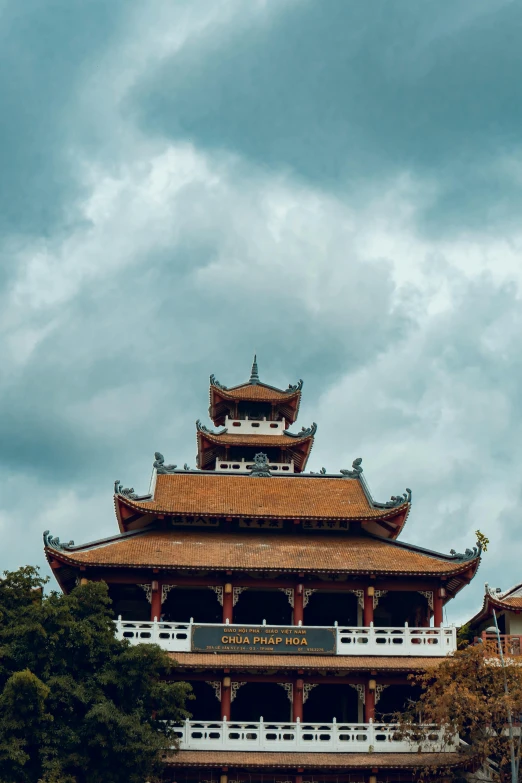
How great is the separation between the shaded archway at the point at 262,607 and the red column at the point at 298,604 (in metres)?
2.48

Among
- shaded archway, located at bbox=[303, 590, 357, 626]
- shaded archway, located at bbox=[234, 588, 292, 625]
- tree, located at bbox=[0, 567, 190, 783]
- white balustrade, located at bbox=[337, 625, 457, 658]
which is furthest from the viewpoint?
shaded archway, located at bbox=[303, 590, 357, 626]

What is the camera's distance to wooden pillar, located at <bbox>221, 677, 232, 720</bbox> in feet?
123

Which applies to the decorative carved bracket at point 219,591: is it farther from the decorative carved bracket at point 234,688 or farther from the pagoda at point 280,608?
the decorative carved bracket at point 234,688

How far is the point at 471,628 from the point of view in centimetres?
4788

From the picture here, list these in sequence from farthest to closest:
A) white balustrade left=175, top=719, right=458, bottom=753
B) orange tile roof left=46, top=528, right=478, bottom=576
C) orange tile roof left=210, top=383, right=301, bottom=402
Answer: orange tile roof left=210, top=383, right=301, bottom=402, orange tile roof left=46, top=528, right=478, bottom=576, white balustrade left=175, top=719, right=458, bottom=753

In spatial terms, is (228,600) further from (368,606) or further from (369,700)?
(369,700)

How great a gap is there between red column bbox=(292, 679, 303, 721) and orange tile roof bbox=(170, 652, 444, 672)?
835mm

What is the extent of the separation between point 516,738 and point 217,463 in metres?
24.2

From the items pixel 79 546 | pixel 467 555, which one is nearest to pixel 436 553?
pixel 467 555

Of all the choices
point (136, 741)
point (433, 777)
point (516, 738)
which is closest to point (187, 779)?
point (136, 741)

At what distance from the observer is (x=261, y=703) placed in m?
40.9

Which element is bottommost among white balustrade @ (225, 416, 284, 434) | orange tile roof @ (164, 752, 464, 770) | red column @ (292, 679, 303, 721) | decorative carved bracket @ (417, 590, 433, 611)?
orange tile roof @ (164, 752, 464, 770)

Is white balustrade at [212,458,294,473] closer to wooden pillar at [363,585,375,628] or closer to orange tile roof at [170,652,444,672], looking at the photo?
wooden pillar at [363,585,375,628]

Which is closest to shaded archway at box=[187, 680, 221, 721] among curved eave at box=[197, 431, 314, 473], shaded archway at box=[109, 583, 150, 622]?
shaded archway at box=[109, 583, 150, 622]
